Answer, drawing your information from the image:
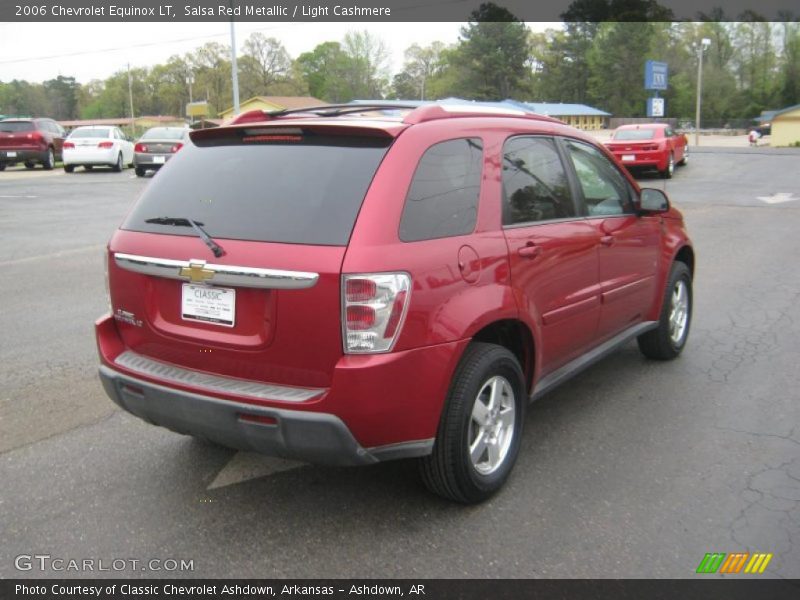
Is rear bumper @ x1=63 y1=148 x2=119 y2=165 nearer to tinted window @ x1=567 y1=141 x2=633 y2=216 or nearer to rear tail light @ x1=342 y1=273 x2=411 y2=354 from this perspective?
tinted window @ x1=567 y1=141 x2=633 y2=216

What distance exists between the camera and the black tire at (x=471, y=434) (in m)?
3.21

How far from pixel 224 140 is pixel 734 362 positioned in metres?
4.05

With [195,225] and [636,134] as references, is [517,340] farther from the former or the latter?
[636,134]

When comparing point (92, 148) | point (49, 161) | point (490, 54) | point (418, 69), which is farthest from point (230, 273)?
point (418, 69)

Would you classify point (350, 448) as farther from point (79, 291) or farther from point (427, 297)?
point (79, 291)

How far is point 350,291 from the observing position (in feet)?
9.41

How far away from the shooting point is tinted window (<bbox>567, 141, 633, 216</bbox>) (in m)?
4.41

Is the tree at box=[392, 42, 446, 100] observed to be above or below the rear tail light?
above

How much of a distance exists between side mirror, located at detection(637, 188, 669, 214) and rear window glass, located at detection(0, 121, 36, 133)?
27.1 m

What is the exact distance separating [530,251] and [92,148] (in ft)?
81.9

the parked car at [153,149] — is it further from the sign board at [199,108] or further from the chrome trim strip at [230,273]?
the chrome trim strip at [230,273]

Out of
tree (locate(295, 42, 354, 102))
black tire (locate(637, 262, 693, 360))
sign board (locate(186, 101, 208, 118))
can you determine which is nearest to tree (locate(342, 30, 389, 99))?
tree (locate(295, 42, 354, 102))

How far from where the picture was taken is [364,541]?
3.15 meters
